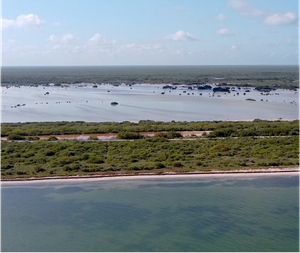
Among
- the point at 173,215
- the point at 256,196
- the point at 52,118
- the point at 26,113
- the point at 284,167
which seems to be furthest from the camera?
the point at 26,113

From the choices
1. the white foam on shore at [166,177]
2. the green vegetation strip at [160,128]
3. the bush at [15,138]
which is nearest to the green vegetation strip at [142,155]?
the white foam on shore at [166,177]

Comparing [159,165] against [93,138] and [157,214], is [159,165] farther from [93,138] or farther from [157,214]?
[93,138]

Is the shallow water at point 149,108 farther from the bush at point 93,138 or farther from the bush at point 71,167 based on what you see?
the bush at point 71,167

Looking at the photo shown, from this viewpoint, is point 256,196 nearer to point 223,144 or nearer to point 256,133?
point 223,144

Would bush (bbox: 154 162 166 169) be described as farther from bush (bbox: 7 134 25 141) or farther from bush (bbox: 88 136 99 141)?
bush (bbox: 7 134 25 141)

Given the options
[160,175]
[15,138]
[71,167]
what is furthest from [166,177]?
[15,138]

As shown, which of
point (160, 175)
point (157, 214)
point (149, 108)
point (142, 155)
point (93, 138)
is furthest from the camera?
point (149, 108)

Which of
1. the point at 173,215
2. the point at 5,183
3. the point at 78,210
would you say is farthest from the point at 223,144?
the point at 5,183
